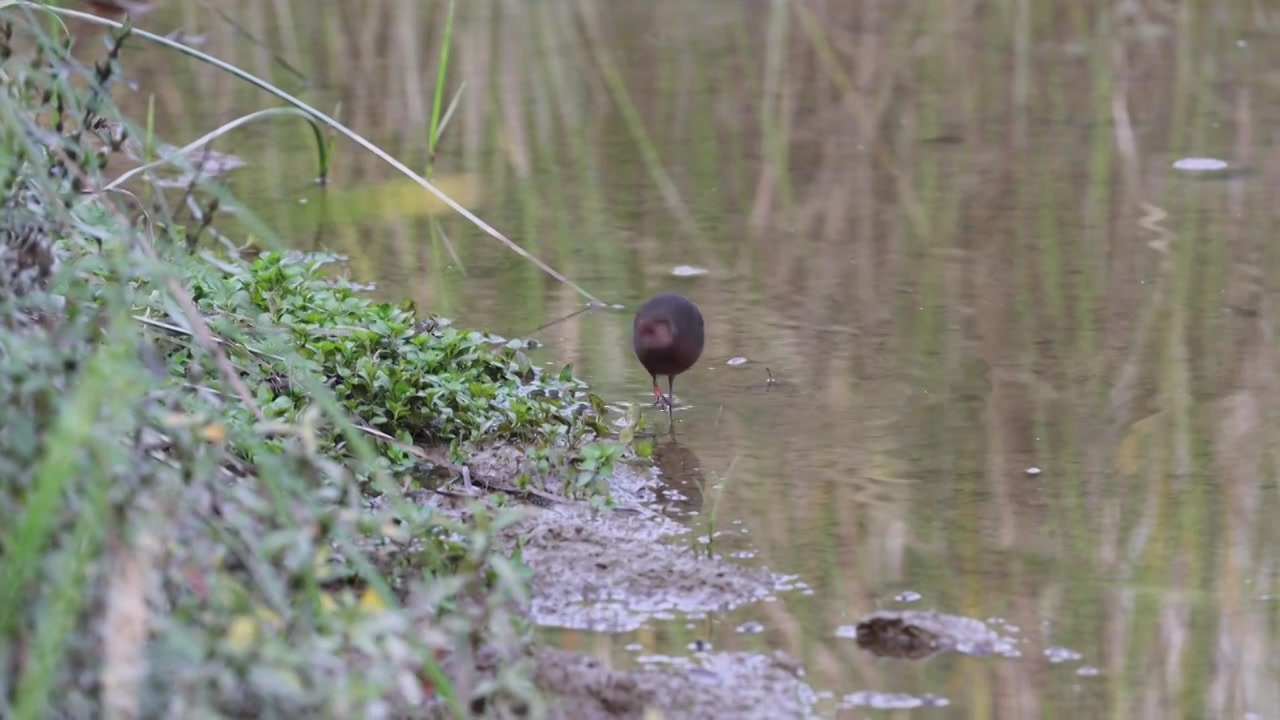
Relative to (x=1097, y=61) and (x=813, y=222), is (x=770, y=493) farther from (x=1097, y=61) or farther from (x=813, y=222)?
(x=1097, y=61)

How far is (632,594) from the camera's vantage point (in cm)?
333

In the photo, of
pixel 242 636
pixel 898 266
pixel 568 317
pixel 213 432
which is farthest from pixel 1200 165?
pixel 242 636

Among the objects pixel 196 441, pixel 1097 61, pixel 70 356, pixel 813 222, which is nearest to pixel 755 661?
pixel 196 441

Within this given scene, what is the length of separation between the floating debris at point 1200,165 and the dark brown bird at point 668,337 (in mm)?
2675

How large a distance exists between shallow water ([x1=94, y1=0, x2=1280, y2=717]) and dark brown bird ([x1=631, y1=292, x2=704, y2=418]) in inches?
4.6

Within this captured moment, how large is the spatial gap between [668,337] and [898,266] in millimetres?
1300

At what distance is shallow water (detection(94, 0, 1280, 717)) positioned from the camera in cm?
331

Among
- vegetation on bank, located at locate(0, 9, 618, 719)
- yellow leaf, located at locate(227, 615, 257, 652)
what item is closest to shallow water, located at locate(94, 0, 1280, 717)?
vegetation on bank, located at locate(0, 9, 618, 719)

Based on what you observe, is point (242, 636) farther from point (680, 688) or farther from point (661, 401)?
point (661, 401)

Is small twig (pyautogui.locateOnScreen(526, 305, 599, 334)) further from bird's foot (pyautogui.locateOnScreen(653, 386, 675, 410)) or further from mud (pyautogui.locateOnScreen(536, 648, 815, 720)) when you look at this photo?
mud (pyautogui.locateOnScreen(536, 648, 815, 720))

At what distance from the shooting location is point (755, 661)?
3076 millimetres

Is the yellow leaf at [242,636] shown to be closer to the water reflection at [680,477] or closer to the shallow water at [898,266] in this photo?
the shallow water at [898,266]

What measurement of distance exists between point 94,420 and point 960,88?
5796mm

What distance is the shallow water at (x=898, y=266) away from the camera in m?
3.31
